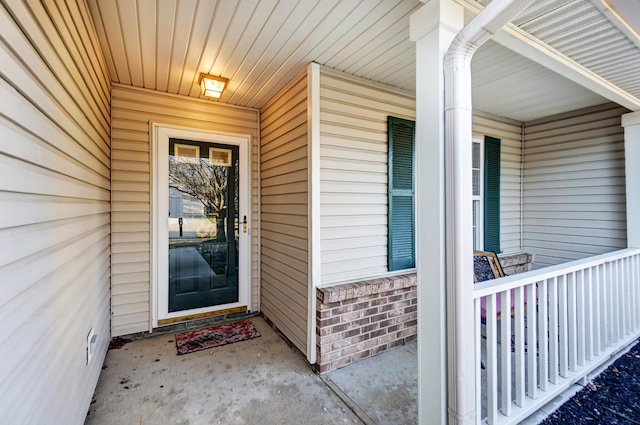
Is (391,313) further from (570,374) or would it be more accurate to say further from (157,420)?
(157,420)

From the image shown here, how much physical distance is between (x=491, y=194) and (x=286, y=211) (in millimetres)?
2882

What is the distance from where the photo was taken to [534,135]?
164 inches

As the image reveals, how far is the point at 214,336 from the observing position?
10.1 ft

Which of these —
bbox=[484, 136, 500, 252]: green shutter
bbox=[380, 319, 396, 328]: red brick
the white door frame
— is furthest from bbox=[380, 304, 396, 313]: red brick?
the white door frame

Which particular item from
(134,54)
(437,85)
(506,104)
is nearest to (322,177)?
(437,85)

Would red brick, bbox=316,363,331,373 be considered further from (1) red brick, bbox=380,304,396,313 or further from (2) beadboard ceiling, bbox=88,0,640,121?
(2) beadboard ceiling, bbox=88,0,640,121

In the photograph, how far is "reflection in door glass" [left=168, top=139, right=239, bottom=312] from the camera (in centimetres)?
329

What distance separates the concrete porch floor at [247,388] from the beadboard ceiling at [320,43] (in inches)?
100

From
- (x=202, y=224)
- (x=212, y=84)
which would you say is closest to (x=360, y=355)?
(x=202, y=224)

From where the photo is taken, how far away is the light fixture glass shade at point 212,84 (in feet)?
9.05

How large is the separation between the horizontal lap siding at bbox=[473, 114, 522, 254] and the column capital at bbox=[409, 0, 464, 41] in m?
2.96

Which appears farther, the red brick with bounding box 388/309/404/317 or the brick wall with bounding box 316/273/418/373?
the red brick with bounding box 388/309/404/317

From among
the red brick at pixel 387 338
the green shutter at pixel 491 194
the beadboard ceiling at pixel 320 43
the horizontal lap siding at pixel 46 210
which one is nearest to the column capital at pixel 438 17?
the beadboard ceiling at pixel 320 43

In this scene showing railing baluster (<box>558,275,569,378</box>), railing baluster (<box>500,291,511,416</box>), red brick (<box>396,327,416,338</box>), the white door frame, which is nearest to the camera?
railing baluster (<box>500,291,511,416</box>)
